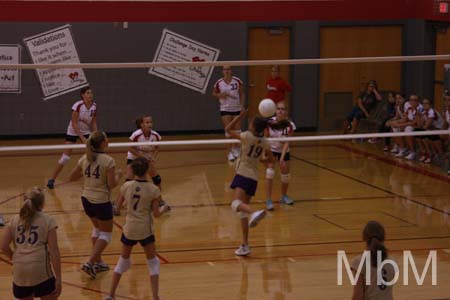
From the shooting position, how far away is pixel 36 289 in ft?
28.5

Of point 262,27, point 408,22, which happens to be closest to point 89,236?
point 262,27

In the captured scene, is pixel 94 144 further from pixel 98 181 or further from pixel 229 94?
pixel 229 94

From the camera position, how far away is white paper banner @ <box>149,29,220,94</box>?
69.9ft

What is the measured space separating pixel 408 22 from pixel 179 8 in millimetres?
6856

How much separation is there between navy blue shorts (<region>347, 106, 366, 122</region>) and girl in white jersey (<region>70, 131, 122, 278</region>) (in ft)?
33.9

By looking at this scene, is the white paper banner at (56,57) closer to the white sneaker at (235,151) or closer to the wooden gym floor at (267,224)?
the wooden gym floor at (267,224)

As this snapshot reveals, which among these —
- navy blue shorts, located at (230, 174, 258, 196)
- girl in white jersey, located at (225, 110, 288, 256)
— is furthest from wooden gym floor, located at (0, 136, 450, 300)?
navy blue shorts, located at (230, 174, 258, 196)

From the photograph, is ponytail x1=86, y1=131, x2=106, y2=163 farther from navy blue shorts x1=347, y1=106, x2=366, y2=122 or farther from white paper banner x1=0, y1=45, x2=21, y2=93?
navy blue shorts x1=347, y1=106, x2=366, y2=122

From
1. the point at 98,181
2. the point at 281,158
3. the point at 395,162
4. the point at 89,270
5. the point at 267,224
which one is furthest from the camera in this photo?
the point at 395,162

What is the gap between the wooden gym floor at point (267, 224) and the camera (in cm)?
1126

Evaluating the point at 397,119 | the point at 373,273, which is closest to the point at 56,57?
the point at 397,119

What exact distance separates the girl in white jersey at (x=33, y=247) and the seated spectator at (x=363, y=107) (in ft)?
42.0

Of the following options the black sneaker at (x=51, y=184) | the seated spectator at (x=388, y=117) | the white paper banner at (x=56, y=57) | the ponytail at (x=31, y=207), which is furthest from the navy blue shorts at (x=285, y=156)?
the white paper banner at (x=56, y=57)

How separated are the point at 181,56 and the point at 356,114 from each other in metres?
3.99
